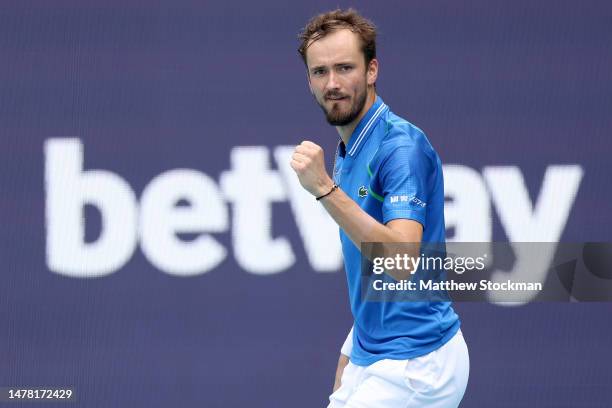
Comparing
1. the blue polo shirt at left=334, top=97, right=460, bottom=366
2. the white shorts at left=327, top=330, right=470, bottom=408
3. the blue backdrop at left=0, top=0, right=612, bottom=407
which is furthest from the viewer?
the blue backdrop at left=0, top=0, right=612, bottom=407

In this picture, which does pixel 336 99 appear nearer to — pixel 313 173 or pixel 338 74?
pixel 338 74

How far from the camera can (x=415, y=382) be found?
2824mm

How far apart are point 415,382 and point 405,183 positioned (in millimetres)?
571

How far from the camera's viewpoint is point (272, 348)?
4688 mm

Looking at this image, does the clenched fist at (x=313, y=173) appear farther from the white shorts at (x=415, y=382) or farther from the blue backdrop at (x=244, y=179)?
the blue backdrop at (x=244, y=179)

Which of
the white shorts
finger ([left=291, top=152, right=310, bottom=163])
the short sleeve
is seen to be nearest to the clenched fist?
finger ([left=291, top=152, right=310, bottom=163])

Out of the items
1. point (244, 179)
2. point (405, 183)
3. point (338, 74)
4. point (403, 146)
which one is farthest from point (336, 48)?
point (244, 179)

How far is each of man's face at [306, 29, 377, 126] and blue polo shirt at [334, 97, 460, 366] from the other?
3.4 inches

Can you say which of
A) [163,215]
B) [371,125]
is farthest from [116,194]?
[371,125]

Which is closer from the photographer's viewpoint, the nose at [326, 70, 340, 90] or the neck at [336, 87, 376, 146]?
the nose at [326, 70, 340, 90]

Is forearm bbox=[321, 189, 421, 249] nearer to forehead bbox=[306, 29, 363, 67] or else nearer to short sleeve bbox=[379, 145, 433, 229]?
short sleeve bbox=[379, 145, 433, 229]

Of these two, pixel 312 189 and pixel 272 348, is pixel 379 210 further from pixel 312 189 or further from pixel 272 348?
pixel 272 348

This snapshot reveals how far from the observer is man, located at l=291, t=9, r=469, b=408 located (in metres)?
2.77

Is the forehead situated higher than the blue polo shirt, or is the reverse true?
the forehead
